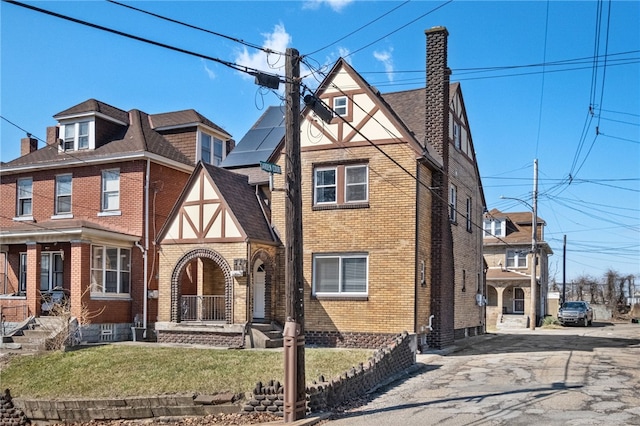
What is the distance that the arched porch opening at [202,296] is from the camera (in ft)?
67.3

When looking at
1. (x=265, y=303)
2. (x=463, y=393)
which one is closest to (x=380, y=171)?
(x=265, y=303)

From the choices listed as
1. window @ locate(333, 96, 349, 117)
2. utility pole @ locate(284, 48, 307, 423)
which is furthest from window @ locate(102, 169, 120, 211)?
utility pole @ locate(284, 48, 307, 423)

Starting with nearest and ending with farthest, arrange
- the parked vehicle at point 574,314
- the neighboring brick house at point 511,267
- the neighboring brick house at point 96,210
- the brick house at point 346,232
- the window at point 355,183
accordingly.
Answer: the brick house at point 346,232 < the window at point 355,183 < the neighboring brick house at point 96,210 < the parked vehicle at point 574,314 < the neighboring brick house at point 511,267

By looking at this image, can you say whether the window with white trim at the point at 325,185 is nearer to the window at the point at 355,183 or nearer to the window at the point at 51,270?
the window at the point at 355,183

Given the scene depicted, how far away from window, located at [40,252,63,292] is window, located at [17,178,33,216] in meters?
3.18

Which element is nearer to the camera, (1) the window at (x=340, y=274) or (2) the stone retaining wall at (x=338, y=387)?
(2) the stone retaining wall at (x=338, y=387)

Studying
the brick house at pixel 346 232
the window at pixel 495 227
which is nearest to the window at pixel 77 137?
the brick house at pixel 346 232

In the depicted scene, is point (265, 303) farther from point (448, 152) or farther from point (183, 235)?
point (448, 152)

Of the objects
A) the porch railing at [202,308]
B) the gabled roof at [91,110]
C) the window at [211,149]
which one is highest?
the gabled roof at [91,110]

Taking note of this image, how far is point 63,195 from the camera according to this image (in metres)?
26.0

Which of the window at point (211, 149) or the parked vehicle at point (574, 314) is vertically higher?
the window at point (211, 149)

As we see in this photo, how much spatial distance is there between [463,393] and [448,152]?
11.4 meters

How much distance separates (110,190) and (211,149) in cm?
541

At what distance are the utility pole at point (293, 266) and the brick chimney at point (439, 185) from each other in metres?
10.2
